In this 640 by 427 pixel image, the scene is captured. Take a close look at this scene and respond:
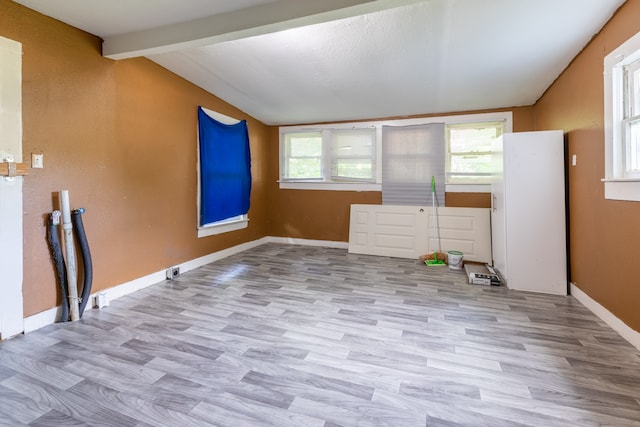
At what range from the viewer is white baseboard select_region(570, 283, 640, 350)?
7.18 ft

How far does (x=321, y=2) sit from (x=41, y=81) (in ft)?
7.70

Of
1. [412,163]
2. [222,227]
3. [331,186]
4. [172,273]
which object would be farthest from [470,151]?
[172,273]

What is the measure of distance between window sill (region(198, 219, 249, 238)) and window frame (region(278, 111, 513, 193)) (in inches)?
46.4

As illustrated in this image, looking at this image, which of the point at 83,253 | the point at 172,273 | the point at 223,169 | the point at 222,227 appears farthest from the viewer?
the point at 222,227

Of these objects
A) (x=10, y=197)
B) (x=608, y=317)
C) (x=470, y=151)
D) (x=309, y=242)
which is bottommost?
(x=608, y=317)

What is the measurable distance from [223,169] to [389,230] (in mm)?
2901

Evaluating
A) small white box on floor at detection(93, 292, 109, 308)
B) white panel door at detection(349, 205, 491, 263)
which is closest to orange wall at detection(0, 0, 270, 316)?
small white box on floor at detection(93, 292, 109, 308)

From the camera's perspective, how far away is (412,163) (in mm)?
5227

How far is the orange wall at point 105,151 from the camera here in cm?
247

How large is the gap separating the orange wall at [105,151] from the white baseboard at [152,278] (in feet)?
0.22

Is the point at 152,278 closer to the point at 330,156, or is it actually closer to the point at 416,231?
the point at 330,156

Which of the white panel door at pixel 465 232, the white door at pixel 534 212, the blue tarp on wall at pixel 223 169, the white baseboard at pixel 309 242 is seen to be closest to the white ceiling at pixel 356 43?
the blue tarp on wall at pixel 223 169

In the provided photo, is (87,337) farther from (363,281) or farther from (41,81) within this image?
(363,281)

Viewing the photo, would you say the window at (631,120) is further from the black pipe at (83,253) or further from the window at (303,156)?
the black pipe at (83,253)
